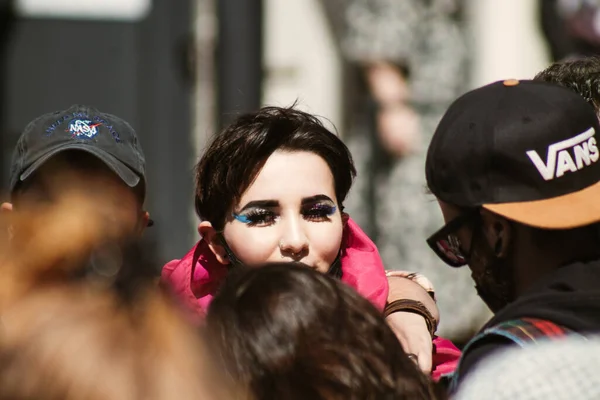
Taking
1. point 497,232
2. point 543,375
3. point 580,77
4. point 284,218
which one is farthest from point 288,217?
point 543,375

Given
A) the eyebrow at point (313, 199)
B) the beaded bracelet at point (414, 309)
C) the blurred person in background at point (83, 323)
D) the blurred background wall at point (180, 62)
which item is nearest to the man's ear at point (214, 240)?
the eyebrow at point (313, 199)

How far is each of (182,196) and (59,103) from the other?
0.84 metres

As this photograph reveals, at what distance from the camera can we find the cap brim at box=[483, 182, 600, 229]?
6.62 ft

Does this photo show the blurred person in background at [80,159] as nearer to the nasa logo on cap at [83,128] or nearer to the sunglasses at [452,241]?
the nasa logo on cap at [83,128]

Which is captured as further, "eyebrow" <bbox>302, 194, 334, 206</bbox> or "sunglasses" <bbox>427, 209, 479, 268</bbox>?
"eyebrow" <bbox>302, 194, 334, 206</bbox>

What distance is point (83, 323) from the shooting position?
1.29 metres

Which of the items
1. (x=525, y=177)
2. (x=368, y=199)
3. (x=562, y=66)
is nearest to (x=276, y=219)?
(x=525, y=177)

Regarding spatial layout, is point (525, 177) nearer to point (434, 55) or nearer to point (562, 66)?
point (562, 66)

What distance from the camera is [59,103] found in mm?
5734

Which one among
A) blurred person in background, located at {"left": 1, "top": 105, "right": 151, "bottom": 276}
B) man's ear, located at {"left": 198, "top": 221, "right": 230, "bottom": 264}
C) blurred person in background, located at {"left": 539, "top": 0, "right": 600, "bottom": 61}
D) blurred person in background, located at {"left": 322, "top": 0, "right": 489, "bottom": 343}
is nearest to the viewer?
man's ear, located at {"left": 198, "top": 221, "right": 230, "bottom": 264}

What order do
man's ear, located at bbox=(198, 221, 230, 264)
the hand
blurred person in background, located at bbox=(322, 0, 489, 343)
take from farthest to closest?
blurred person in background, located at bbox=(322, 0, 489, 343)
man's ear, located at bbox=(198, 221, 230, 264)
the hand

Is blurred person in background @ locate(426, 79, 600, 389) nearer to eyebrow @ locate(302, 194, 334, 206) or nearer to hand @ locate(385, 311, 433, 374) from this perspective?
hand @ locate(385, 311, 433, 374)

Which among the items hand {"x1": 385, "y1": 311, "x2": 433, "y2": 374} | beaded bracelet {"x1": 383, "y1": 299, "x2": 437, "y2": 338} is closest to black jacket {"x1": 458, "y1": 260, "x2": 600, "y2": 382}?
hand {"x1": 385, "y1": 311, "x2": 433, "y2": 374}

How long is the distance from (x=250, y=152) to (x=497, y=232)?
2.30 feet
